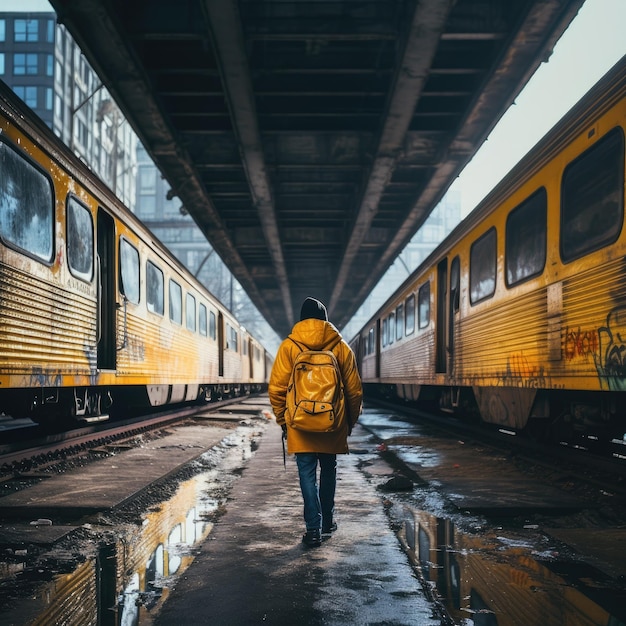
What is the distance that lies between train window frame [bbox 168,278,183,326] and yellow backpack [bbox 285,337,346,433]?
9714mm

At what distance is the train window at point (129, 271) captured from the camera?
1008cm

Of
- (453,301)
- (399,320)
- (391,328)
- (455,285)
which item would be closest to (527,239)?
(455,285)

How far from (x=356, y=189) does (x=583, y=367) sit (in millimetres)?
13782

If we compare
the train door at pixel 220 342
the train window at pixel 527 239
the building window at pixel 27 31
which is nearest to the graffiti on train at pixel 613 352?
the train window at pixel 527 239

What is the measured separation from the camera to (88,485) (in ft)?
20.8

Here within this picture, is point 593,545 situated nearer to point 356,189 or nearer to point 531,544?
point 531,544

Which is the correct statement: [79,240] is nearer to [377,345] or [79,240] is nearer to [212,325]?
[212,325]

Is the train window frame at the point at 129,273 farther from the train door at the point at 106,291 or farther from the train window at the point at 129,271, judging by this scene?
the train door at the point at 106,291

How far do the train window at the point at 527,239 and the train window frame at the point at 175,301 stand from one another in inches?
287

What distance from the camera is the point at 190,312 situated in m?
16.5

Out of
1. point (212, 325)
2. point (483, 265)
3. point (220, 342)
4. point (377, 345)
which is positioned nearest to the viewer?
point (483, 265)

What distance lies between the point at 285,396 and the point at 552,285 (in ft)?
11.5

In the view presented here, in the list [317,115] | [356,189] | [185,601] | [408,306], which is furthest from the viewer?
[356,189]

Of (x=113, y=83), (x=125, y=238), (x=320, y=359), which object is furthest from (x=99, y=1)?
(x=320, y=359)
